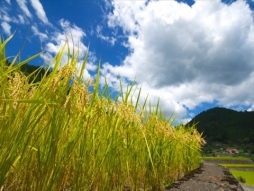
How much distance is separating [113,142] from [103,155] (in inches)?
6.0

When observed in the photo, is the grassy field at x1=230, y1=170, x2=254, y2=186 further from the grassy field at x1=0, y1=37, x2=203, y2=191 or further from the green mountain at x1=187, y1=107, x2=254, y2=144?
the green mountain at x1=187, y1=107, x2=254, y2=144

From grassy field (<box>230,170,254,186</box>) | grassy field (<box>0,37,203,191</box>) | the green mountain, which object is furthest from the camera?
the green mountain

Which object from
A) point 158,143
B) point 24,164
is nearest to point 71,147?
point 24,164

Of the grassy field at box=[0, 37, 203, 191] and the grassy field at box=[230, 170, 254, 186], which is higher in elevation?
the grassy field at box=[230, 170, 254, 186]

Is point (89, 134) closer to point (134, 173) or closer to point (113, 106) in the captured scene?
point (113, 106)

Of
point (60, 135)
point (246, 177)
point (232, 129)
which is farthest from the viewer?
point (232, 129)

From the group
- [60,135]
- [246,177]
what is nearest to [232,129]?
[246,177]

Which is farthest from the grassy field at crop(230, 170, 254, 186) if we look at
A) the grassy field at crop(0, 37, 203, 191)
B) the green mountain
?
the green mountain

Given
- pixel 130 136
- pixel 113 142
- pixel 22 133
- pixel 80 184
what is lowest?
pixel 80 184

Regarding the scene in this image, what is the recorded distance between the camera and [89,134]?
2.02 meters

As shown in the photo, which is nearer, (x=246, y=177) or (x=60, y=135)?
(x=60, y=135)

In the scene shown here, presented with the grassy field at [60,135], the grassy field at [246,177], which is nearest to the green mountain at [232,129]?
the grassy field at [246,177]

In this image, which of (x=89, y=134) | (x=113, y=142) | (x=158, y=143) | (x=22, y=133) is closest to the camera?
(x=22, y=133)

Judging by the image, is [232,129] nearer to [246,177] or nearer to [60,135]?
[246,177]
